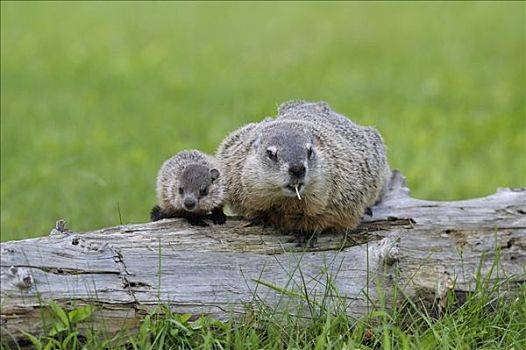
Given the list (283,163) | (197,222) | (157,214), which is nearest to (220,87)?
(157,214)

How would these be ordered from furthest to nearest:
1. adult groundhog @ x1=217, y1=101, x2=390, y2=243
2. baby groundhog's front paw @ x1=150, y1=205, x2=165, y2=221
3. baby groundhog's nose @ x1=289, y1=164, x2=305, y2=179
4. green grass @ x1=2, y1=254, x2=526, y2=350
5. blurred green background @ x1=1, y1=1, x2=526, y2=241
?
blurred green background @ x1=1, y1=1, x2=526, y2=241
baby groundhog's front paw @ x1=150, y1=205, x2=165, y2=221
adult groundhog @ x1=217, y1=101, x2=390, y2=243
baby groundhog's nose @ x1=289, y1=164, x2=305, y2=179
green grass @ x1=2, y1=254, x2=526, y2=350

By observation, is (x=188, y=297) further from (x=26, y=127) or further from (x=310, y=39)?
(x=310, y=39)

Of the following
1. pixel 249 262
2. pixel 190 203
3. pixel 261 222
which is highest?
pixel 190 203

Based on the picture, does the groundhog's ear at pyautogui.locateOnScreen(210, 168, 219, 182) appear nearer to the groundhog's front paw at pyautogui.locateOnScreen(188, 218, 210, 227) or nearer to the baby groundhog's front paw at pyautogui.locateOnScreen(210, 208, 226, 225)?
the baby groundhog's front paw at pyautogui.locateOnScreen(210, 208, 226, 225)

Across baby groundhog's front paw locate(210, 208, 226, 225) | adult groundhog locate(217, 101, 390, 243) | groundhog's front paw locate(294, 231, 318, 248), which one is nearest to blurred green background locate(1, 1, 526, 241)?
baby groundhog's front paw locate(210, 208, 226, 225)

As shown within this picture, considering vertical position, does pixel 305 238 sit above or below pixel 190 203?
below

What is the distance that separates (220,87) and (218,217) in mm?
8875

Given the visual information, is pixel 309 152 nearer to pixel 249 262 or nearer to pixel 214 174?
Result: pixel 249 262

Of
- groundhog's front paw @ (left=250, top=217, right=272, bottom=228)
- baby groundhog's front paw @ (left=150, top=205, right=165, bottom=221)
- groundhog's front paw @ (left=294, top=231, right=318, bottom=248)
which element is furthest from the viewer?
baby groundhog's front paw @ (left=150, top=205, right=165, bottom=221)

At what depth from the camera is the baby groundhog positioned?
21.0 ft

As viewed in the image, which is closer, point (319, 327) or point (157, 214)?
point (319, 327)

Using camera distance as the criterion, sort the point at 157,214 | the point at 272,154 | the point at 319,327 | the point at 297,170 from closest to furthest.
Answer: the point at 319,327
the point at 297,170
the point at 272,154
the point at 157,214

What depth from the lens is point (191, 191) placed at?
251 inches

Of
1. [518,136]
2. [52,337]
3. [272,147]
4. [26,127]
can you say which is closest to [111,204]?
[26,127]
